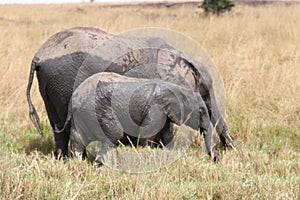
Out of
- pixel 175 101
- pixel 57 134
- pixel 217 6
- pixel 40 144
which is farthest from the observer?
pixel 217 6

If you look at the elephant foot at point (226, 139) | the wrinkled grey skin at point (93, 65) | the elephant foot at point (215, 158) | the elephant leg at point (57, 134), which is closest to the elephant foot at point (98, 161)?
the wrinkled grey skin at point (93, 65)

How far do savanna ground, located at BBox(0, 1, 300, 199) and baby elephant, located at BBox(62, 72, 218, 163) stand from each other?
27 cm

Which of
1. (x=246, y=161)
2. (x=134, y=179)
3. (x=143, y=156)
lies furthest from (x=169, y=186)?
(x=246, y=161)

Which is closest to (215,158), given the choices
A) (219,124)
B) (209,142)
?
(209,142)

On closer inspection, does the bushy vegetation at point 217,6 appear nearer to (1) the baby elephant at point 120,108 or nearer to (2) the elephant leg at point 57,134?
(2) the elephant leg at point 57,134

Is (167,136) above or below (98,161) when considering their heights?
above

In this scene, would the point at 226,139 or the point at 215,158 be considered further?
the point at 226,139

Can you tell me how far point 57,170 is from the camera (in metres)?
3.47

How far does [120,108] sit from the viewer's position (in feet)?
12.3

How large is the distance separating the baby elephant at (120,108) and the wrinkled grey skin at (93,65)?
254 millimetres

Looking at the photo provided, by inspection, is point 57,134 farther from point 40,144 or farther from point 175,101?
point 175,101

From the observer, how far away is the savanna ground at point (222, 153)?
125 inches

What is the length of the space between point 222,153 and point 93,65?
139cm

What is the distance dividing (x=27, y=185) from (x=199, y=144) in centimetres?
211
